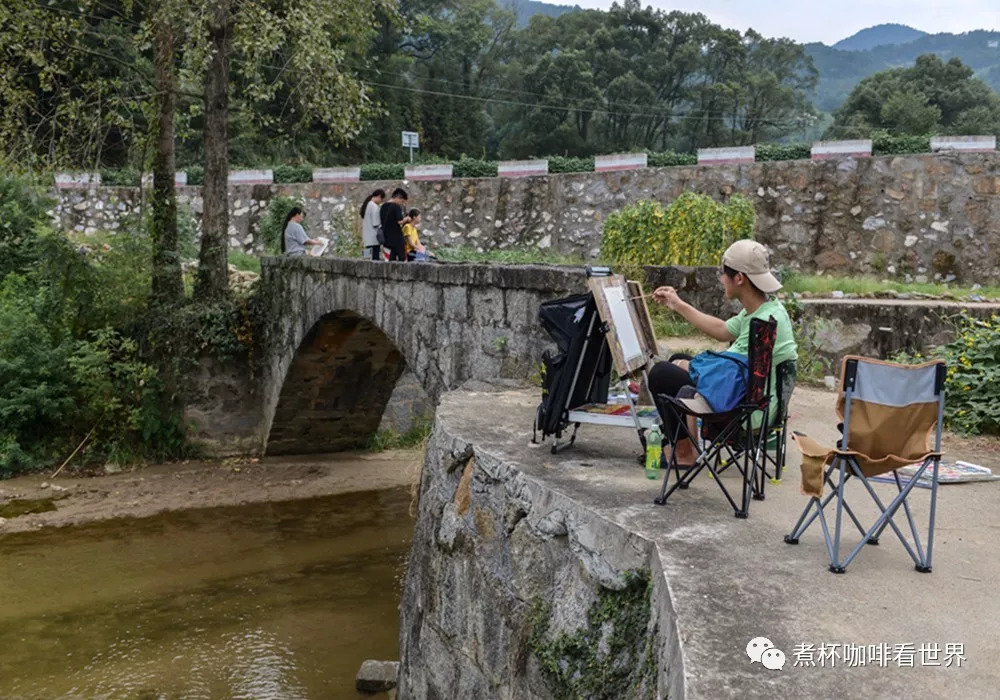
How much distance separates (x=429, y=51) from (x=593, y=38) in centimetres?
707

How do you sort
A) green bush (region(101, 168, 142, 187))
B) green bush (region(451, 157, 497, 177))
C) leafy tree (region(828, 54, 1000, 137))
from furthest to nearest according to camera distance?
leafy tree (region(828, 54, 1000, 137)) → green bush (region(101, 168, 142, 187)) → green bush (region(451, 157, 497, 177))

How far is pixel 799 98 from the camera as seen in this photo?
47375 mm

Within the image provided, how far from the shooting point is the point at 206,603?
9383mm

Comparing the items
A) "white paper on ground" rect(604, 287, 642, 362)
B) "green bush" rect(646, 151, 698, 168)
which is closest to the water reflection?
"white paper on ground" rect(604, 287, 642, 362)

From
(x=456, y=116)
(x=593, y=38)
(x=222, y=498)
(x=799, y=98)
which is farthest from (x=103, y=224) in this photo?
(x=799, y=98)

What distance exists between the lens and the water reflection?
7.71 metres

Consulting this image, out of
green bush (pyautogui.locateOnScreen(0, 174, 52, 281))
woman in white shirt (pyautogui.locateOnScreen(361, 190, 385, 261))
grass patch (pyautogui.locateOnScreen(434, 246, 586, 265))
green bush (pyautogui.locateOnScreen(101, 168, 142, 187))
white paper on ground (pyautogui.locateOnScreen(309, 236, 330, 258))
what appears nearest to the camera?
grass patch (pyautogui.locateOnScreen(434, 246, 586, 265))

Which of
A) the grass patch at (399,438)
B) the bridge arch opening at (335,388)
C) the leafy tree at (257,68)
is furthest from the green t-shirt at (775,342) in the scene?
the grass patch at (399,438)

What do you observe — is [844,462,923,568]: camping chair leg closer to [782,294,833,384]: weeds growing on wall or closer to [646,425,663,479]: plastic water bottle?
[646,425,663,479]: plastic water bottle

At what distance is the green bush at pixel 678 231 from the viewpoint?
924 centimetres

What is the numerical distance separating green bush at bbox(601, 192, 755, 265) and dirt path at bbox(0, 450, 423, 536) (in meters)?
5.70

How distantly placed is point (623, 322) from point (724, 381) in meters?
0.85

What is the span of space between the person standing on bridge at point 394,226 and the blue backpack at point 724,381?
7.49 meters

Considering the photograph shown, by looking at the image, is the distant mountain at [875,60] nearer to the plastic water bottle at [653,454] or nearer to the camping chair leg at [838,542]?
the plastic water bottle at [653,454]
